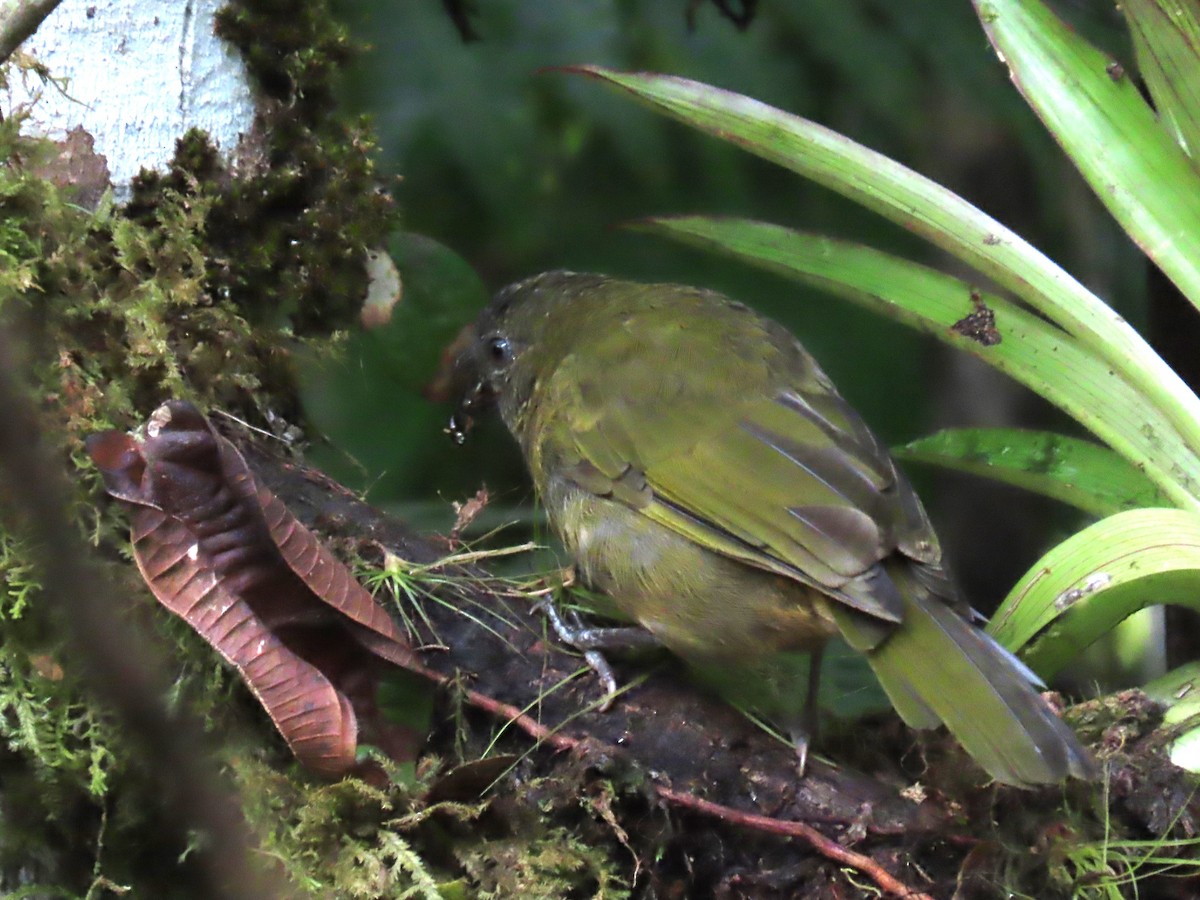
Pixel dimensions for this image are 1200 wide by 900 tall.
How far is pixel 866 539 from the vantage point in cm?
197

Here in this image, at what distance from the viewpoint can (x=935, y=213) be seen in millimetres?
2238

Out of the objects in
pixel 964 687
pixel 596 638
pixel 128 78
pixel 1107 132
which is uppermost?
pixel 128 78

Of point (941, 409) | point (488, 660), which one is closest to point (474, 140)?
point (488, 660)

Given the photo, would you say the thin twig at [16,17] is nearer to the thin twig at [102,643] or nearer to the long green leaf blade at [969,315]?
the long green leaf blade at [969,315]

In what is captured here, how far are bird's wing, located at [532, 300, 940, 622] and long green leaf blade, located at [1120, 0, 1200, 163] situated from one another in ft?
2.46

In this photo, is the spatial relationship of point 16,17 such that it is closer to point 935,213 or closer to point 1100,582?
point 935,213

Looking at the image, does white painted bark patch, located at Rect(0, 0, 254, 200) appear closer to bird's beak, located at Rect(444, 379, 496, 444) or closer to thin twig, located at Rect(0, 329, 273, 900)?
bird's beak, located at Rect(444, 379, 496, 444)

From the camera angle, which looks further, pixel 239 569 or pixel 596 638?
pixel 596 638

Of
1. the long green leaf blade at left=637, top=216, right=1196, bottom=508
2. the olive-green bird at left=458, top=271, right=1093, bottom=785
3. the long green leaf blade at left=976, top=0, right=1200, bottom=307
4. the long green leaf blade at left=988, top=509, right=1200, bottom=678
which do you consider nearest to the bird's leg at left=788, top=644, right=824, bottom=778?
the olive-green bird at left=458, top=271, right=1093, bottom=785

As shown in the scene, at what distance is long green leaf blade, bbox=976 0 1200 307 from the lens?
219 cm

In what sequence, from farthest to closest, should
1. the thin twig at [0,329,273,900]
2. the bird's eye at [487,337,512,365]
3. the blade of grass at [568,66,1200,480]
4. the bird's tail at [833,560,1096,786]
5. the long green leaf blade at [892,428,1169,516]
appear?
the bird's eye at [487,337,512,365]
the long green leaf blade at [892,428,1169,516]
the blade of grass at [568,66,1200,480]
the bird's tail at [833,560,1096,786]
the thin twig at [0,329,273,900]

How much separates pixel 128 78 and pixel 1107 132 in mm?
1728

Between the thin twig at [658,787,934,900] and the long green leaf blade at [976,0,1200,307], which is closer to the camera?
the thin twig at [658,787,934,900]

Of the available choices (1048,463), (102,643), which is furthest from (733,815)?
(102,643)
